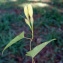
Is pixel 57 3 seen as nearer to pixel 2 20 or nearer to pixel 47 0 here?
pixel 47 0

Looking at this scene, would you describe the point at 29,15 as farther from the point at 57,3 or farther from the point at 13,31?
the point at 57,3

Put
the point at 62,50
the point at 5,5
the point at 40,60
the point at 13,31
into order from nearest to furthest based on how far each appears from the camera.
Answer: the point at 40,60 < the point at 62,50 < the point at 13,31 < the point at 5,5

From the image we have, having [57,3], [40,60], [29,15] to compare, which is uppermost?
[29,15]

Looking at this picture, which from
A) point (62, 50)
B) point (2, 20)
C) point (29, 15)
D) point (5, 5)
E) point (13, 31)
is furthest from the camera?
point (5, 5)

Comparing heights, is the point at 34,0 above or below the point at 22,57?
above

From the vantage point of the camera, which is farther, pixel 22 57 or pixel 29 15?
pixel 22 57

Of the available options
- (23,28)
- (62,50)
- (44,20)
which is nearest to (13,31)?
(23,28)
